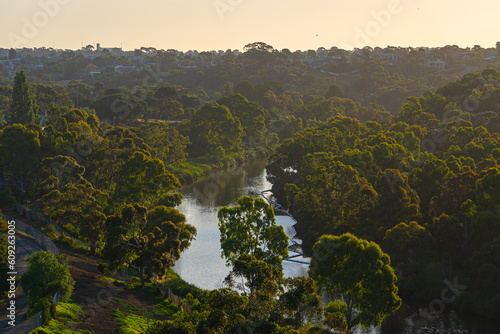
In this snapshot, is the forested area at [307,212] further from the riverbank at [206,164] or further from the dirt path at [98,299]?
the dirt path at [98,299]

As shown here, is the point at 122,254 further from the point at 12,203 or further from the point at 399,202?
the point at 399,202

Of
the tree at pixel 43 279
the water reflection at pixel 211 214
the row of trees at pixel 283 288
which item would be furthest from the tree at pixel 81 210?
the tree at pixel 43 279

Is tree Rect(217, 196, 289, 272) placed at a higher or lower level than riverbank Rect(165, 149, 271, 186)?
lower

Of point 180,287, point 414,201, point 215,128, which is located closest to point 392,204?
point 414,201

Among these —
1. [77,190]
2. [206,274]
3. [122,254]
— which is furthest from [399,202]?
[77,190]

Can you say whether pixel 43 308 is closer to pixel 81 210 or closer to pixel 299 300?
pixel 299 300

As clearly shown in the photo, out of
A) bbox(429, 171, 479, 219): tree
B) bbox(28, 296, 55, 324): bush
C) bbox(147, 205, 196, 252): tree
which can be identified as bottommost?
bbox(28, 296, 55, 324): bush

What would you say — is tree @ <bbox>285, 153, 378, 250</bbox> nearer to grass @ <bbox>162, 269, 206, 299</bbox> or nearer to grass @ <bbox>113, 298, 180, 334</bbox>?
grass @ <bbox>162, 269, 206, 299</bbox>

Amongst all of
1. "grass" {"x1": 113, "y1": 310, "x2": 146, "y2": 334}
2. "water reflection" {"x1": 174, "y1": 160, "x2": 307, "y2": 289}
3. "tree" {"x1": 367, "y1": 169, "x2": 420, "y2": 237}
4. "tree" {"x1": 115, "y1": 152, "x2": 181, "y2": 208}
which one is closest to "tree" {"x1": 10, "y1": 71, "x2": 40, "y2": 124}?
"water reflection" {"x1": 174, "y1": 160, "x2": 307, "y2": 289}
